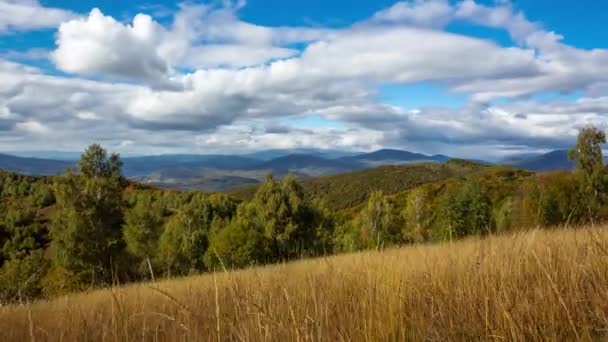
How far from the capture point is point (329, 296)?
12.2 ft

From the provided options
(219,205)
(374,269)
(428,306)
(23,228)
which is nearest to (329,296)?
(374,269)

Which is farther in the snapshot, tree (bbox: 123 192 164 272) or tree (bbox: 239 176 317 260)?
tree (bbox: 123 192 164 272)

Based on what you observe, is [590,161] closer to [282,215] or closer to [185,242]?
[282,215]

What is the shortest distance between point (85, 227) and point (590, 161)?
50004mm

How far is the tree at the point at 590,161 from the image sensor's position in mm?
48688

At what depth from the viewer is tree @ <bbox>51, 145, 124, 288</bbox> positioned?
3766 cm

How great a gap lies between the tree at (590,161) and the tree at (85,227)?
45715 millimetres

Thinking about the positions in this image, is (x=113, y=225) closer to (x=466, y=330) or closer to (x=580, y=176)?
(x=466, y=330)

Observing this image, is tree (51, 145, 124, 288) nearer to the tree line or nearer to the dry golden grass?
the tree line

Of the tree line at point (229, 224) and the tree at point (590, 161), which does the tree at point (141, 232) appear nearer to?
the tree line at point (229, 224)

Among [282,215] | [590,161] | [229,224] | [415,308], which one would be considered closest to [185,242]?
[229,224]

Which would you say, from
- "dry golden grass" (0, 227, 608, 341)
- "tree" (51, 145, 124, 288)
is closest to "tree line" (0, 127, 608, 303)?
"tree" (51, 145, 124, 288)

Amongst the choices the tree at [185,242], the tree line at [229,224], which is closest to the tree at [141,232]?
the tree line at [229,224]

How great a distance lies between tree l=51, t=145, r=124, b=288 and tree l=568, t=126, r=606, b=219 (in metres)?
45.7
